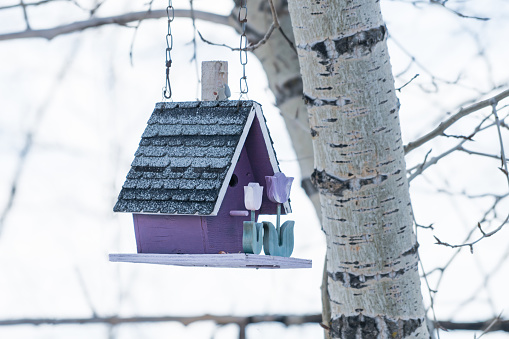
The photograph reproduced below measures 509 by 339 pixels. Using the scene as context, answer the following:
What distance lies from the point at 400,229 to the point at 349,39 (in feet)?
1.13

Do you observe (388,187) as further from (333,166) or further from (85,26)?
(85,26)

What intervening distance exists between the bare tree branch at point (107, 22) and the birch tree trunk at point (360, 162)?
123 cm

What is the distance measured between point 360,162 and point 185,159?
41 cm

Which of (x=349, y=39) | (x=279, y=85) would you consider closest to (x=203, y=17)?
(x=279, y=85)

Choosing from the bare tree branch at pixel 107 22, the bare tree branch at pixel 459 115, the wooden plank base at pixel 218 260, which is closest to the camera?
the wooden plank base at pixel 218 260

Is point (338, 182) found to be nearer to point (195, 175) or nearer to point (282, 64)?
point (195, 175)

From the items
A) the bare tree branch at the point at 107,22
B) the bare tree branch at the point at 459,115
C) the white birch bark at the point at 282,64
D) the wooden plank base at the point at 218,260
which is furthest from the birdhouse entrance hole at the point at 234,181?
the bare tree branch at the point at 107,22

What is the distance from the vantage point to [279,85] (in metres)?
2.22

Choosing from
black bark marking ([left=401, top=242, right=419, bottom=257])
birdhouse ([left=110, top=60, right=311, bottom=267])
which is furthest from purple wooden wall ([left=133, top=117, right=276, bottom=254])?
black bark marking ([left=401, top=242, right=419, bottom=257])

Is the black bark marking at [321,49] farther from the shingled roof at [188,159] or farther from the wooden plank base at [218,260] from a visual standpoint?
the wooden plank base at [218,260]

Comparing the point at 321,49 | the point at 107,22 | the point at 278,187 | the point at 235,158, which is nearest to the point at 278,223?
the point at 278,187

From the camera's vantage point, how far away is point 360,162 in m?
1.12

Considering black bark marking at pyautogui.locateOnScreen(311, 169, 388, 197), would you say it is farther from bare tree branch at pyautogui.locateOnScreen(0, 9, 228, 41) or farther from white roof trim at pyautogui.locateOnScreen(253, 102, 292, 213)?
bare tree branch at pyautogui.locateOnScreen(0, 9, 228, 41)

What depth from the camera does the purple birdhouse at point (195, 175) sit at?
4.30 feet
